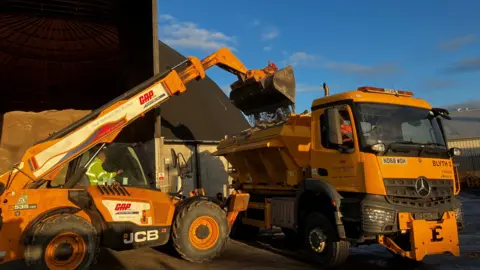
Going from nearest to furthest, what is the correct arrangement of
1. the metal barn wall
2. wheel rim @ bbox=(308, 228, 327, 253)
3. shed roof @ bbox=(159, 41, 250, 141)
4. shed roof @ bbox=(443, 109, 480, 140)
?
wheel rim @ bbox=(308, 228, 327, 253)
shed roof @ bbox=(159, 41, 250, 141)
the metal barn wall
shed roof @ bbox=(443, 109, 480, 140)

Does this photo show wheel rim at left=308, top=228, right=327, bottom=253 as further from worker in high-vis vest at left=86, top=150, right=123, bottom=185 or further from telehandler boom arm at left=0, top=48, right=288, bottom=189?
telehandler boom arm at left=0, top=48, right=288, bottom=189

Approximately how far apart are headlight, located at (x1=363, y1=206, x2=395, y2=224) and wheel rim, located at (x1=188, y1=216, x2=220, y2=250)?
300 cm

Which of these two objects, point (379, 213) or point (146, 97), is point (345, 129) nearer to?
point (379, 213)

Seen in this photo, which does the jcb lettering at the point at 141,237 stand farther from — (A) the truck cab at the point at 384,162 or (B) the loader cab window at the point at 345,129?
(B) the loader cab window at the point at 345,129

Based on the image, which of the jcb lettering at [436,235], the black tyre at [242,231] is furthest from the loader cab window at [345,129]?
the black tyre at [242,231]

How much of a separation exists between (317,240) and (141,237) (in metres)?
3.13

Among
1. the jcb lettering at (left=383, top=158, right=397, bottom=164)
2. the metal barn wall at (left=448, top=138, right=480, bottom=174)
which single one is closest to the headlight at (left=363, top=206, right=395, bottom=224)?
the jcb lettering at (left=383, top=158, right=397, bottom=164)

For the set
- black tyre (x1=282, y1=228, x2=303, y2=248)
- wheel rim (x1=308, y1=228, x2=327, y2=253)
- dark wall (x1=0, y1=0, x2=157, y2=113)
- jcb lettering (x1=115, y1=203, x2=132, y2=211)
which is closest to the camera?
jcb lettering (x1=115, y1=203, x2=132, y2=211)

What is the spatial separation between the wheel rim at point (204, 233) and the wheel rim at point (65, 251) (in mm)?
1981

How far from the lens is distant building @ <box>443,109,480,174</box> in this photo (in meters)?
33.7

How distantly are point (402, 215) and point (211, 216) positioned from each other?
3.47m

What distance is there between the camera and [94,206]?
6.96 meters

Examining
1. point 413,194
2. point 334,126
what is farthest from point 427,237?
point 334,126

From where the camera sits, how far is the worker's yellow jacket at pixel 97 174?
745 cm
